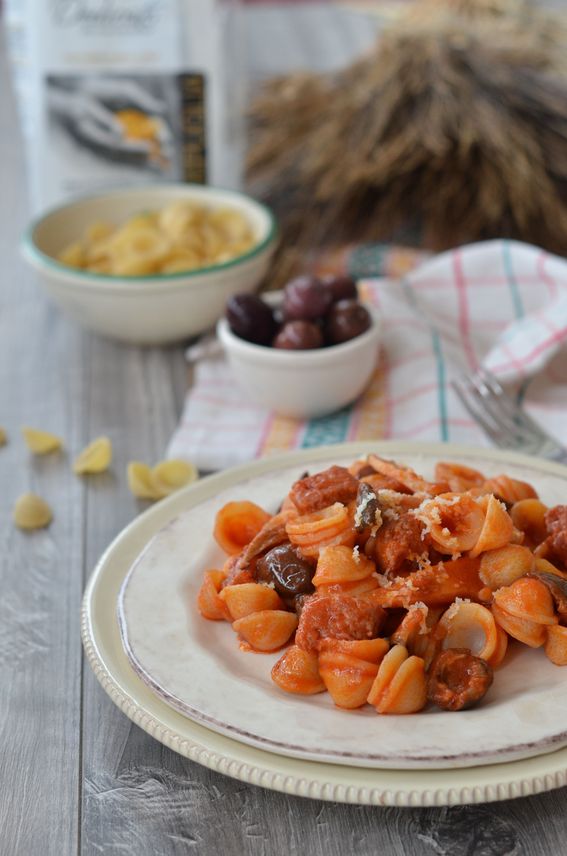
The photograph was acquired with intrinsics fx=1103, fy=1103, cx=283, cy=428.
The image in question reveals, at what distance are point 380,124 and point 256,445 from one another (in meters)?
0.71

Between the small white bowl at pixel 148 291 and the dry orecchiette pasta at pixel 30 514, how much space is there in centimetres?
43

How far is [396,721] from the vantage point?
2.79 feet

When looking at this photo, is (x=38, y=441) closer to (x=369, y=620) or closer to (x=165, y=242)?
(x=165, y=242)

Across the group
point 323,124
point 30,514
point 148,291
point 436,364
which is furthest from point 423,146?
point 30,514

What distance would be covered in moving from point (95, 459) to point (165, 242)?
1.52 feet

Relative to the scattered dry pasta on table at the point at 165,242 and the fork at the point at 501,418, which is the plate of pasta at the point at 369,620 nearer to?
the fork at the point at 501,418

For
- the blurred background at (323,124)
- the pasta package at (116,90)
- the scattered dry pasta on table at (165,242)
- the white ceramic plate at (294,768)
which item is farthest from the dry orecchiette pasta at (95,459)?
the pasta package at (116,90)

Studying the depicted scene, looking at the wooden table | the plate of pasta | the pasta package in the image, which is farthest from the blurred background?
the plate of pasta

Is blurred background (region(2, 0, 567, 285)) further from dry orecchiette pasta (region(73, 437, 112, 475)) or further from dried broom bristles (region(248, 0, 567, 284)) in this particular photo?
dry orecchiette pasta (region(73, 437, 112, 475))

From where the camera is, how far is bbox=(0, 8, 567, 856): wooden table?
Answer: 2.86 feet

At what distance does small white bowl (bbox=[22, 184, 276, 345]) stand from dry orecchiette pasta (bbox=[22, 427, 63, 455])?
0.87 ft

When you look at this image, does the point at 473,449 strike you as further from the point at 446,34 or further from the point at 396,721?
the point at 446,34

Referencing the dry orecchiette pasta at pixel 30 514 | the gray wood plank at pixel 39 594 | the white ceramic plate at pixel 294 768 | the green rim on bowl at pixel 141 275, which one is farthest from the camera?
the green rim on bowl at pixel 141 275

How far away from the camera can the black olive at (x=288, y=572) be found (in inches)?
38.7
